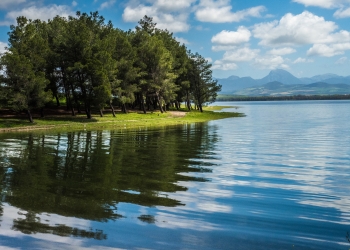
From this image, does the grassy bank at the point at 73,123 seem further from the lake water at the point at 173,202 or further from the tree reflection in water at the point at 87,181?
the lake water at the point at 173,202

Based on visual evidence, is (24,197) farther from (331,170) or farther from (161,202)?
(331,170)

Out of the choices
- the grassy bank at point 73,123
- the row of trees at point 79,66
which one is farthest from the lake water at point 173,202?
the row of trees at point 79,66

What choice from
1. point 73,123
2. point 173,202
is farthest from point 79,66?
point 173,202

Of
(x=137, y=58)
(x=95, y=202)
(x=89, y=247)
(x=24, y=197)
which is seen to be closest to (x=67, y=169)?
(x=24, y=197)

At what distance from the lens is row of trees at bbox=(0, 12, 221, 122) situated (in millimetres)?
53219

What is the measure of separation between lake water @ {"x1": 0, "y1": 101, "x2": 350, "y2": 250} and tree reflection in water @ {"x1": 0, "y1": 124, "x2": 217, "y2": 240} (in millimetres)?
38

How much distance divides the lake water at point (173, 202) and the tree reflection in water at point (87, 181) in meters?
0.04

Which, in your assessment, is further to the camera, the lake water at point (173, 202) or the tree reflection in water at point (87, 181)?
the tree reflection in water at point (87, 181)

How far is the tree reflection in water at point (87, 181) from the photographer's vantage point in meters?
10.8

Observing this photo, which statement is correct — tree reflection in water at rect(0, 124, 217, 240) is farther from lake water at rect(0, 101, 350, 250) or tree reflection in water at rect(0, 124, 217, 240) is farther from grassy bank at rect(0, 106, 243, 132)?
grassy bank at rect(0, 106, 243, 132)

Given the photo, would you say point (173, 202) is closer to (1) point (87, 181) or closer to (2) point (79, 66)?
(1) point (87, 181)

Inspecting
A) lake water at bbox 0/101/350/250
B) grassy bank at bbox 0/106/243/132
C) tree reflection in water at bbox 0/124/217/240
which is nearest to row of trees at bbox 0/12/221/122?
grassy bank at bbox 0/106/243/132

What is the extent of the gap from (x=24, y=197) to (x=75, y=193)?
5.66 ft

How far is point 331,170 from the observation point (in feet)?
62.3
